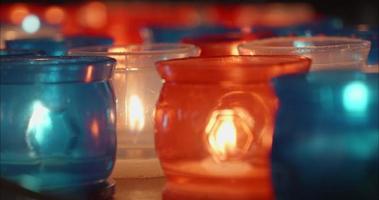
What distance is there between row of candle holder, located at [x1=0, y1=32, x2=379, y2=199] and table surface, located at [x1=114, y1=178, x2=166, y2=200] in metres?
0.03

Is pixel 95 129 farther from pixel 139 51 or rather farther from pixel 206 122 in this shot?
pixel 139 51

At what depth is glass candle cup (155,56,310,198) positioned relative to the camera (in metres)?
0.83

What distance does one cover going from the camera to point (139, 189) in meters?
0.95

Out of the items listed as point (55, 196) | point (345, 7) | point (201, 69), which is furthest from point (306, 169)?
point (345, 7)

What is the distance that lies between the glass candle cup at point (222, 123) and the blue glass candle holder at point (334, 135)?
0.18 feet

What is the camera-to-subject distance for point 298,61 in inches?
33.2

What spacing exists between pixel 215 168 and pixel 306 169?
4.2 inches

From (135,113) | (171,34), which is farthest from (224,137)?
(171,34)

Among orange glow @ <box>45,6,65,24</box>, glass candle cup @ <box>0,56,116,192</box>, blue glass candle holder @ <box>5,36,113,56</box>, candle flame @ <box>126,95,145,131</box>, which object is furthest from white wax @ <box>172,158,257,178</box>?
orange glow @ <box>45,6,65,24</box>

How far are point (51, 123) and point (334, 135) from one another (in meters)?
0.28

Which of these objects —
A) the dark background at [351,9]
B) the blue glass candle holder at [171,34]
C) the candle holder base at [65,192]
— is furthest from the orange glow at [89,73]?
the dark background at [351,9]

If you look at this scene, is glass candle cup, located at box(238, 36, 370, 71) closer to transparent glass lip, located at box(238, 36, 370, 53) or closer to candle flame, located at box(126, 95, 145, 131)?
transparent glass lip, located at box(238, 36, 370, 53)

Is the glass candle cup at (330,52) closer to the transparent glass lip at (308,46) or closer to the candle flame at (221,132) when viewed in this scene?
the transparent glass lip at (308,46)

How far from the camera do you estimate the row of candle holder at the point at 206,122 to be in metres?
0.76
